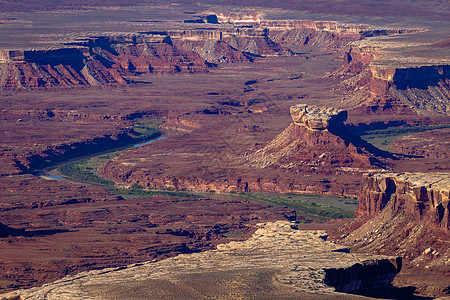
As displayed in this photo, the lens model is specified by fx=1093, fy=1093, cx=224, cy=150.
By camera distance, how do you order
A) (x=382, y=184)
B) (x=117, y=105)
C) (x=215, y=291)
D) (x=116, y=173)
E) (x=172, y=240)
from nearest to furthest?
(x=215, y=291) < (x=382, y=184) < (x=172, y=240) < (x=116, y=173) < (x=117, y=105)

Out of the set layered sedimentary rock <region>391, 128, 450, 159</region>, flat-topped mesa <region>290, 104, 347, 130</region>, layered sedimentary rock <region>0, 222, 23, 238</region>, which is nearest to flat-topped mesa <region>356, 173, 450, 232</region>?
layered sedimentary rock <region>0, 222, 23, 238</region>

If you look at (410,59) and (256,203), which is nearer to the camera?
(256,203)

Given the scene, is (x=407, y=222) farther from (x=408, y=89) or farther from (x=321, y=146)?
(x=408, y=89)

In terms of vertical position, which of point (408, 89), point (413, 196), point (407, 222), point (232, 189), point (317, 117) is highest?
point (413, 196)

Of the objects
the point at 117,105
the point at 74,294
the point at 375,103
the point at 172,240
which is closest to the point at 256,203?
the point at 172,240

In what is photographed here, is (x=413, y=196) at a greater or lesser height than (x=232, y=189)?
greater

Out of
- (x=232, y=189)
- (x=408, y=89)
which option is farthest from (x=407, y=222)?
(x=408, y=89)

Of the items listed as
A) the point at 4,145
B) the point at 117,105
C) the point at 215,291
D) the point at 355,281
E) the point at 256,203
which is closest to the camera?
the point at 215,291

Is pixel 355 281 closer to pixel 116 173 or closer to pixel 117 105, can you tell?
pixel 116 173
